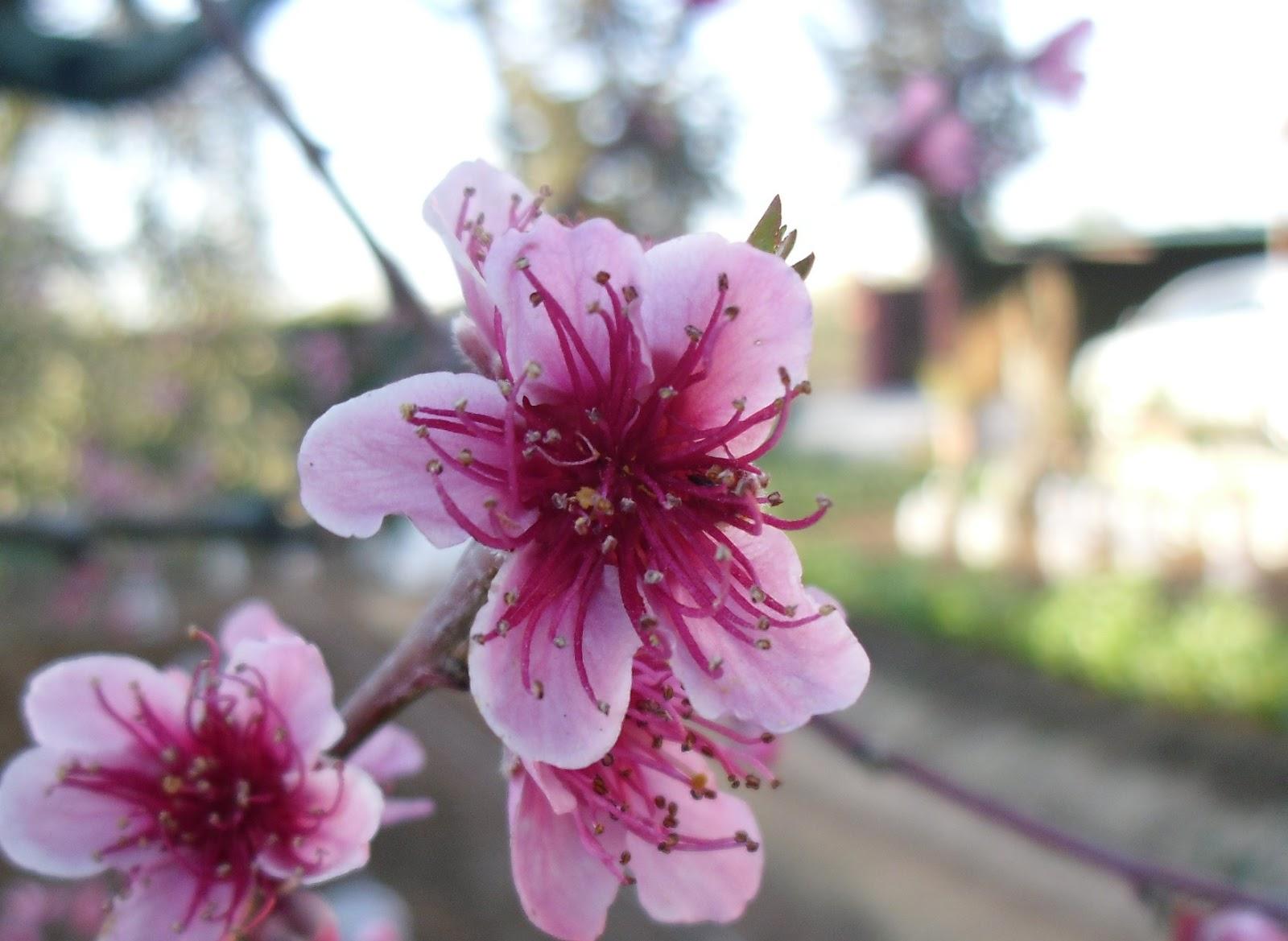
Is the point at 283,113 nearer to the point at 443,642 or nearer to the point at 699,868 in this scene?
the point at 443,642

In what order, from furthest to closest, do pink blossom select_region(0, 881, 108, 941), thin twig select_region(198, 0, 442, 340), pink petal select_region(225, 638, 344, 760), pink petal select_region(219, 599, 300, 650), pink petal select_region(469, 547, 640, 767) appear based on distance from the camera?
pink blossom select_region(0, 881, 108, 941), thin twig select_region(198, 0, 442, 340), pink petal select_region(219, 599, 300, 650), pink petal select_region(225, 638, 344, 760), pink petal select_region(469, 547, 640, 767)

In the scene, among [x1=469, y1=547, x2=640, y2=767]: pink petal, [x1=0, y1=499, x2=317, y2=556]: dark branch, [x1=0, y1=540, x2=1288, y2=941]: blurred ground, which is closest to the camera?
[x1=469, y1=547, x2=640, y2=767]: pink petal

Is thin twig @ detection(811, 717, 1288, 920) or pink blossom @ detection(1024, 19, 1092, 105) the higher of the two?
pink blossom @ detection(1024, 19, 1092, 105)

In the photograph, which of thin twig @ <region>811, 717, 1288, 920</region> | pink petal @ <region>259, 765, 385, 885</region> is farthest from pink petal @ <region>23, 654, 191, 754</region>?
thin twig @ <region>811, 717, 1288, 920</region>

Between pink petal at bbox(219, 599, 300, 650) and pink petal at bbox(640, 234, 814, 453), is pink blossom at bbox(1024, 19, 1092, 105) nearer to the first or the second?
pink petal at bbox(640, 234, 814, 453)

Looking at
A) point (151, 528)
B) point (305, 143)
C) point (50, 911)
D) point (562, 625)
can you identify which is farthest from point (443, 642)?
point (50, 911)

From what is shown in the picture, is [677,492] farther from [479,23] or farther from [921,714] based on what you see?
[921,714]

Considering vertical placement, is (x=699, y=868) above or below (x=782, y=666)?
below

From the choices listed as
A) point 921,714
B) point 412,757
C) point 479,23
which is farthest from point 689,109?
point 412,757
